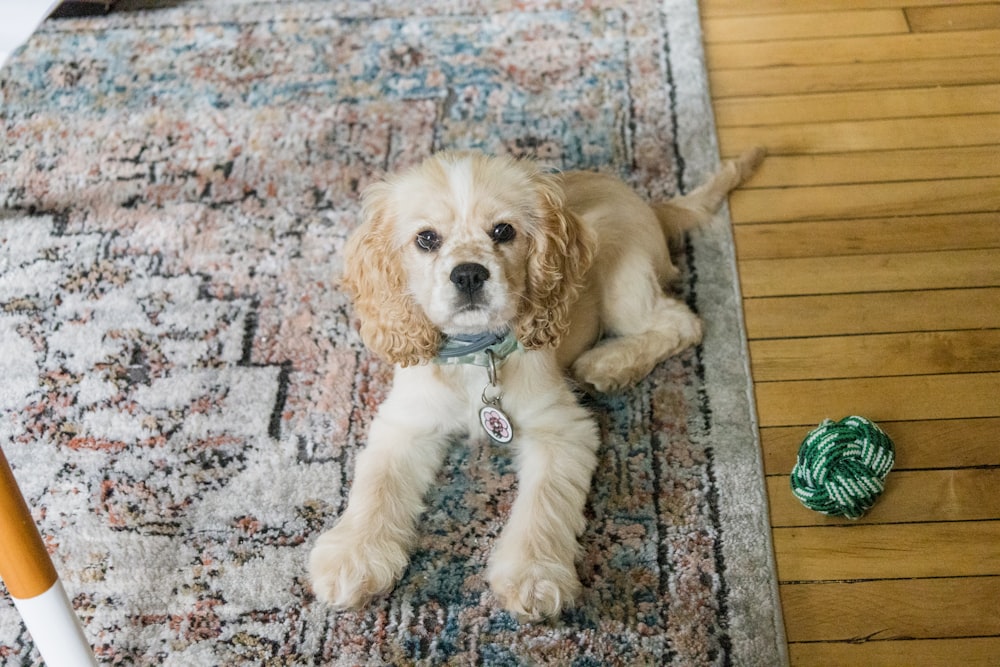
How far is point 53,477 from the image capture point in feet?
6.81

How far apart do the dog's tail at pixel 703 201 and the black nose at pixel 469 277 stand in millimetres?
857

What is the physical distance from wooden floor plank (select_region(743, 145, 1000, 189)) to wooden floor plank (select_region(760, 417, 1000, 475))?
835mm

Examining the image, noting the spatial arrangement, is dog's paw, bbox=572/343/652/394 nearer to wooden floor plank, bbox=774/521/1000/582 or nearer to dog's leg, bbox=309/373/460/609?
dog's leg, bbox=309/373/460/609

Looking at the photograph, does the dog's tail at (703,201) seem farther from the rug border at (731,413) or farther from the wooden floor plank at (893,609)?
the wooden floor plank at (893,609)

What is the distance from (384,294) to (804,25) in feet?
6.68

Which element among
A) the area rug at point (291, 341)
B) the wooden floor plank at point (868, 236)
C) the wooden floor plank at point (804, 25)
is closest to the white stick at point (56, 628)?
the area rug at point (291, 341)

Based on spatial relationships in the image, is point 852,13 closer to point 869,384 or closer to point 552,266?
point 869,384

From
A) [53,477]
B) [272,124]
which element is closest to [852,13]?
[272,124]

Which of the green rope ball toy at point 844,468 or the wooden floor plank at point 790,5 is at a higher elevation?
the wooden floor plank at point 790,5

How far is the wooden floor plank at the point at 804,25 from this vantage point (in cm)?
321

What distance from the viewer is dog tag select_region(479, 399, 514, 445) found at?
Answer: 1.98 meters

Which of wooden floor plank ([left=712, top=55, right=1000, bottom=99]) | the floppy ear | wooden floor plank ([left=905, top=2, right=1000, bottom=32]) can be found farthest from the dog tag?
wooden floor plank ([left=905, top=2, right=1000, bottom=32])

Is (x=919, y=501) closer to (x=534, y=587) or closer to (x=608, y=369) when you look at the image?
(x=608, y=369)

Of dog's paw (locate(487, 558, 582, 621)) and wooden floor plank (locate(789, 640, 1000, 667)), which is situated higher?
dog's paw (locate(487, 558, 582, 621))
